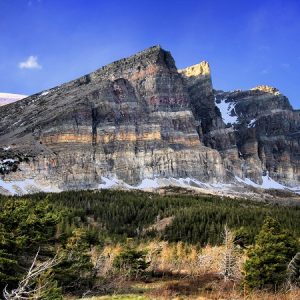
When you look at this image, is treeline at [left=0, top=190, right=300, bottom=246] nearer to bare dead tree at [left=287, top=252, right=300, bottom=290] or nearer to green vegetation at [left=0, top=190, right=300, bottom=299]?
green vegetation at [left=0, top=190, right=300, bottom=299]

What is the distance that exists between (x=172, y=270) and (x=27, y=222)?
31477 mm

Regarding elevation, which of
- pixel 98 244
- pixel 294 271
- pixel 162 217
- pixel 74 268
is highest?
pixel 74 268

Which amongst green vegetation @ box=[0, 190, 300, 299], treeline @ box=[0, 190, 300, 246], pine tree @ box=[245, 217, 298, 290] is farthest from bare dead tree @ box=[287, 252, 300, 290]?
treeline @ box=[0, 190, 300, 246]

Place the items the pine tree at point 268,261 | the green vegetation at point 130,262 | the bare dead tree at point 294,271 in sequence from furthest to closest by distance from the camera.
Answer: the green vegetation at point 130,262
the bare dead tree at point 294,271
the pine tree at point 268,261

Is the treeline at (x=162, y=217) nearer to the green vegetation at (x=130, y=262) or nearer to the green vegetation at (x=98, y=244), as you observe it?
the green vegetation at (x=98, y=244)

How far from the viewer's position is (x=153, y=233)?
92.8m

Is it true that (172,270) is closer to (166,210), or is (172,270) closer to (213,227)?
(213,227)

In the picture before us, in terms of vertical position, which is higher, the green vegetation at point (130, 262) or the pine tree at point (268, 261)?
the pine tree at point (268, 261)

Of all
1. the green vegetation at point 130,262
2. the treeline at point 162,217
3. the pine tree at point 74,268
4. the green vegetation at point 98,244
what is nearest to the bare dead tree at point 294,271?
the green vegetation at point 98,244

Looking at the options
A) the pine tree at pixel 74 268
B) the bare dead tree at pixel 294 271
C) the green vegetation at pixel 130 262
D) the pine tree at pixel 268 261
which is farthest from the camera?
the green vegetation at pixel 130 262

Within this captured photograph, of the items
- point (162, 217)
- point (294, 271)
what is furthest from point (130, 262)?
point (162, 217)

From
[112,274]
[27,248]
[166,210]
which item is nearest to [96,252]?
[112,274]

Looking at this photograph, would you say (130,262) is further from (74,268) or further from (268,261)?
(268,261)

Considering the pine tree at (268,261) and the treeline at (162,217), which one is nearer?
the pine tree at (268,261)
